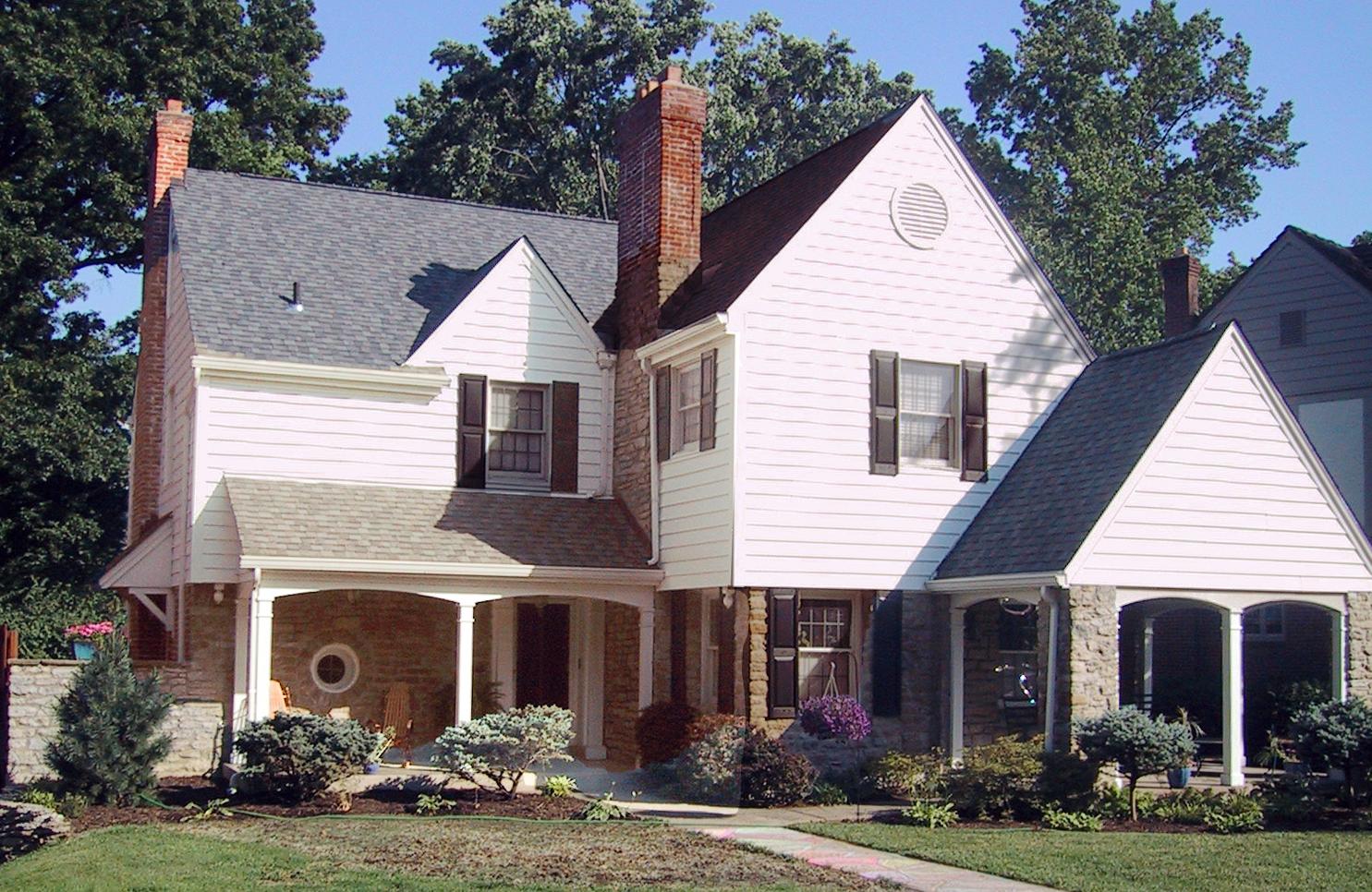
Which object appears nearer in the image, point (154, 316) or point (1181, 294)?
point (154, 316)

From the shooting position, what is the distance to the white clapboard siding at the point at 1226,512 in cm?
1852

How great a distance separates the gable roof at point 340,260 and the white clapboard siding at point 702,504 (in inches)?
145

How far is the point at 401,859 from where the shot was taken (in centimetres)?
1355

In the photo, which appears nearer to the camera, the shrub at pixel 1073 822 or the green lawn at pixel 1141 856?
the green lawn at pixel 1141 856

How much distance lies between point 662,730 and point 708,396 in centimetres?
412

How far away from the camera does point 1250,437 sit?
760 inches

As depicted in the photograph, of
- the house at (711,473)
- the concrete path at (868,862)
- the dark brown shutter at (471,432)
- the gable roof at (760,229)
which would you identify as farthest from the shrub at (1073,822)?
the dark brown shutter at (471,432)

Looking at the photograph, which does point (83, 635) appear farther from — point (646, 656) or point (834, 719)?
point (834, 719)

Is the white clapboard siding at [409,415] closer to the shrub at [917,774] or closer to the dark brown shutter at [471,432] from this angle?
the dark brown shutter at [471,432]

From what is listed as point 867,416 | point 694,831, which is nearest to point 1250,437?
point 867,416

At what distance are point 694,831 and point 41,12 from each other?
78.2 ft

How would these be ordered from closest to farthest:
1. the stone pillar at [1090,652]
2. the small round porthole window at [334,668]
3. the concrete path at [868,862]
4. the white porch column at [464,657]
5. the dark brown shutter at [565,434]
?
the concrete path at [868,862], the stone pillar at [1090,652], the white porch column at [464,657], the small round porthole window at [334,668], the dark brown shutter at [565,434]

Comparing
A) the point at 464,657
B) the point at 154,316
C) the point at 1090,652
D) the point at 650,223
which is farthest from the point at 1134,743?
the point at 154,316

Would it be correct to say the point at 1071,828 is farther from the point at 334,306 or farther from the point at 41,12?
the point at 41,12
